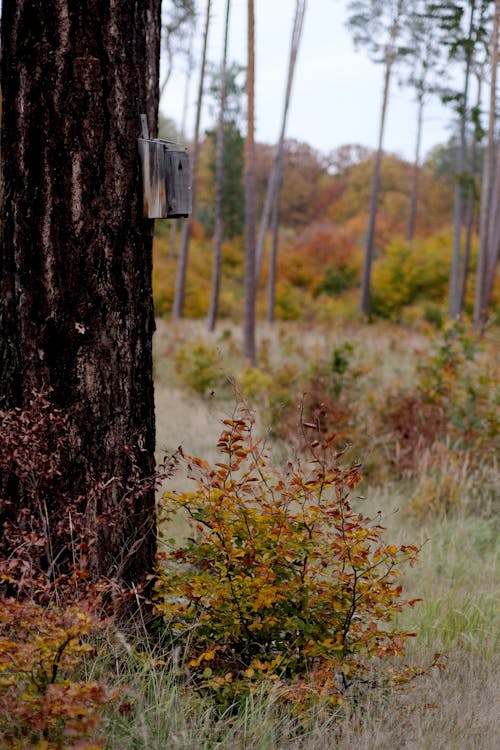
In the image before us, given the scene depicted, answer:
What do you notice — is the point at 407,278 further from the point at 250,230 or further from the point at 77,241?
the point at 77,241

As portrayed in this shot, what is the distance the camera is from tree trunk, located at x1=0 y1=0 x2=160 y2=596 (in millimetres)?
2764

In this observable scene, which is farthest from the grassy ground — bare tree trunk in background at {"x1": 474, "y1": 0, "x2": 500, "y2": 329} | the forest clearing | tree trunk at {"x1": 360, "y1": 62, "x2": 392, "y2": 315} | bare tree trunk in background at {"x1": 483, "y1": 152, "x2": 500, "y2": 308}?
tree trunk at {"x1": 360, "y1": 62, "x2": 392, "y2": 315}

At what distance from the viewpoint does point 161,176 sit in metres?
2.92

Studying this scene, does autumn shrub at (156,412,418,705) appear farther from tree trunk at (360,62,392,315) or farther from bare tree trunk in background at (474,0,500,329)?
tree trunk at (360,62,392,315)

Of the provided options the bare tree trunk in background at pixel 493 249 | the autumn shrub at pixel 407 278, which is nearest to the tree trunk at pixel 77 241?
the bare tree trunk in background at pixel 493 249

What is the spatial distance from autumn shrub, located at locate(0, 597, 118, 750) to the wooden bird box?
1.51m

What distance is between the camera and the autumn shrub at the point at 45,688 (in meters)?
1.90

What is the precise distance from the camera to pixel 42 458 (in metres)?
2.56

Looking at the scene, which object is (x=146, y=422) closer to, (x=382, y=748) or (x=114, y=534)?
(x=114, y=534)

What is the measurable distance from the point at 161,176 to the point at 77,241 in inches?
16.5

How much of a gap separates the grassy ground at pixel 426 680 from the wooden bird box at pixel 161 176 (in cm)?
63

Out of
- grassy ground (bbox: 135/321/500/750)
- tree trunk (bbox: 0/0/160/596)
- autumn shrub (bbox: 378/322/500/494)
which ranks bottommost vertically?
grassy ground (bbox: 135/321/500/750)

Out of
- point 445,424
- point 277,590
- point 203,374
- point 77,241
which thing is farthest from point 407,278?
point 277,590

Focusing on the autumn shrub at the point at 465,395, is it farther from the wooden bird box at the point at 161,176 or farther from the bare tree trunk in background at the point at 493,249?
the bare tree trunk in background at the point at 493,249
